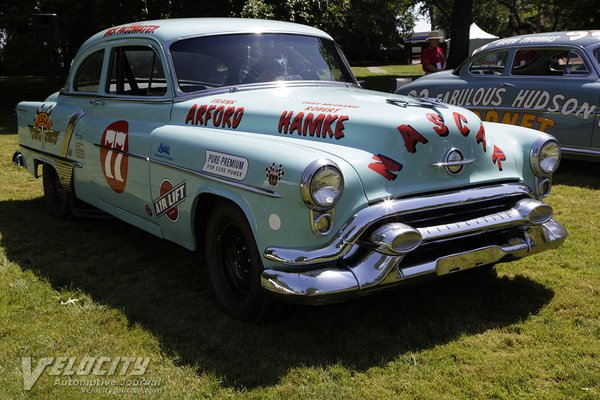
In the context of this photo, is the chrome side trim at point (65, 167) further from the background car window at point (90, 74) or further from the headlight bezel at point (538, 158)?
the headlight bezel at point (538, 158)

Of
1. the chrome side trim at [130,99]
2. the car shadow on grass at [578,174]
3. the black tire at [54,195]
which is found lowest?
the car shadow on grass at [578,174]

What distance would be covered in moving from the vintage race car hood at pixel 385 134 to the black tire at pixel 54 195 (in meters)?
2.34

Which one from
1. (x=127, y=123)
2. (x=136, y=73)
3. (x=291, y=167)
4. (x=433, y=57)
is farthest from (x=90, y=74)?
(x=433, y=57)

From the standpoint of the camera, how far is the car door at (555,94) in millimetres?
6957

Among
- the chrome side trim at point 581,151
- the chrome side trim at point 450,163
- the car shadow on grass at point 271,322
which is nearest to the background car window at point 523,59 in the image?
the chrome side trim at point 581,151

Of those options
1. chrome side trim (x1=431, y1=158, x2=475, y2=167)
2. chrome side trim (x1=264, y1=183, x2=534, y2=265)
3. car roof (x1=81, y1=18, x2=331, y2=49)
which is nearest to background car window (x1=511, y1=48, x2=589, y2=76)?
car roof (x1=81, y1=18, x2=331, y2=49)

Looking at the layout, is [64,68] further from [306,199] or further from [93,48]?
[306,199]

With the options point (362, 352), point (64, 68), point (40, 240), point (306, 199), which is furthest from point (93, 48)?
point (64, 68)

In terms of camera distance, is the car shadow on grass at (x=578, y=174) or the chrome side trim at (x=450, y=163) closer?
the chrome side trim at (x=450, y=163)

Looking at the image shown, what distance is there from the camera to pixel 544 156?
3977 millimetres

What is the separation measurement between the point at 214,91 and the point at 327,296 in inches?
74.8

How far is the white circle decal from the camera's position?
3207 millimetres

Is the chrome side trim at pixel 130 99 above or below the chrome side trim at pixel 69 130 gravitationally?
above

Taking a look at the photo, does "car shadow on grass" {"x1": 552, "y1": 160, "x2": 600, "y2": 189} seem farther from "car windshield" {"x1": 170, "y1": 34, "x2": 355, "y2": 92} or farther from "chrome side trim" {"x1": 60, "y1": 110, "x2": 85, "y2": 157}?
"chrome side trim" {"x1": 60, "y1": 110, "x2": 85, "y2": 157}
